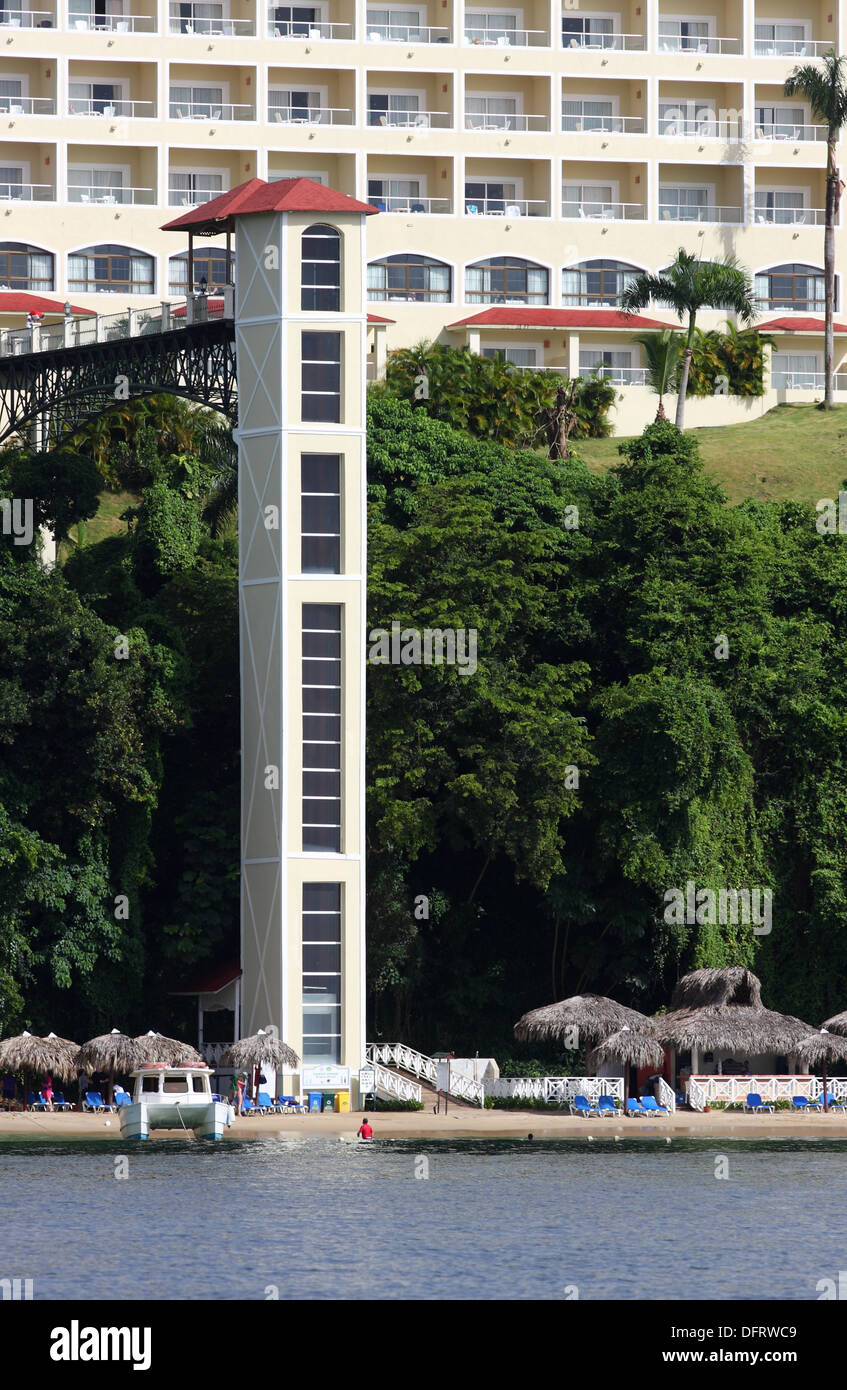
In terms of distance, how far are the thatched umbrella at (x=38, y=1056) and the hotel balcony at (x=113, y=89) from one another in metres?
55.3

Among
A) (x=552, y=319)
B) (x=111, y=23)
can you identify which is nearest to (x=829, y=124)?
(x=552, y=319)

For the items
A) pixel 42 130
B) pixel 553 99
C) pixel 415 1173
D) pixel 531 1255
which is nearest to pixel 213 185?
pixel 42 130

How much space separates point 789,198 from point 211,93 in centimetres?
2572

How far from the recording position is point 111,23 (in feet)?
349

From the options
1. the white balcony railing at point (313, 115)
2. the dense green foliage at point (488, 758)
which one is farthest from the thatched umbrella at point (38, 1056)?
the white balcony railing at point (313, 115)

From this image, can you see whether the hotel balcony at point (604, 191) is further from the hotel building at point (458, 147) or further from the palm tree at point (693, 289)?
the palm tree at point (693, 289)

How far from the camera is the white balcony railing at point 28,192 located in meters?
105

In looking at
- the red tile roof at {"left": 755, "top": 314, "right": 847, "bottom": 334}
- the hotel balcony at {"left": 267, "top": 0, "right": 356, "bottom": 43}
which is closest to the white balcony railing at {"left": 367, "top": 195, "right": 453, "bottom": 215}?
the hotel balcony at {"left": 267, "top": 0, "right": 356, "bottom": 43}

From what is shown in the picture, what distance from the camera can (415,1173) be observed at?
5219 cm

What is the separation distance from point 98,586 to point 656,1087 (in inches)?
817

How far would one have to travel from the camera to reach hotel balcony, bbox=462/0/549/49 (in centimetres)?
11088

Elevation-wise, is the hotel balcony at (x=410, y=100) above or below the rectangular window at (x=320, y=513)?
A: above

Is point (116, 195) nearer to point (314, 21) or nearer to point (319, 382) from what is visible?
point (314, 21)

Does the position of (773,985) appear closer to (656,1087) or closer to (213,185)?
(656,1087)
